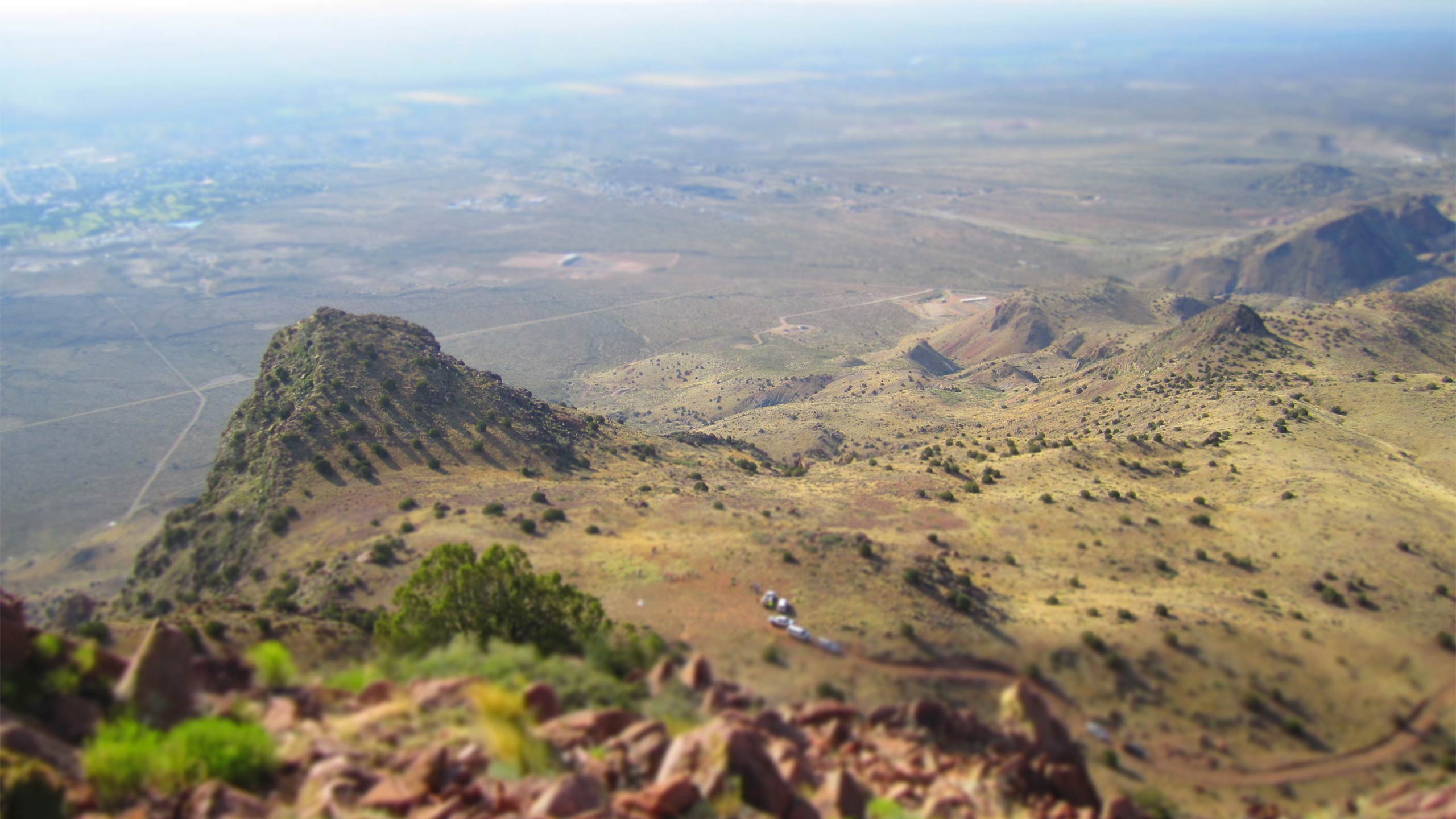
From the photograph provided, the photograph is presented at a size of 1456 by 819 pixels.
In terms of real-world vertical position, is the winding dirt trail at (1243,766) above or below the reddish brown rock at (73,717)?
below

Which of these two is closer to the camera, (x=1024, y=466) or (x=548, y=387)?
(x=1024, y=466)

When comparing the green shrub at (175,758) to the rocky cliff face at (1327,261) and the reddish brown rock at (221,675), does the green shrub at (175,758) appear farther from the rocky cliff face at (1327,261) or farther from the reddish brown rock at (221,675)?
the rocky cliff face at (1327,261)

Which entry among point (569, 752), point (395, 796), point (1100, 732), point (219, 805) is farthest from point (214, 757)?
point (1100, 732)

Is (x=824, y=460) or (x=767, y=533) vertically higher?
(x=767, y=533)

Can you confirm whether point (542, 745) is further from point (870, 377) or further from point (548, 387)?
point (548, 387)

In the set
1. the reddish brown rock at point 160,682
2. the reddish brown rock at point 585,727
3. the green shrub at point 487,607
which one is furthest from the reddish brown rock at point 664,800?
the reddish brown rock at point 160,682

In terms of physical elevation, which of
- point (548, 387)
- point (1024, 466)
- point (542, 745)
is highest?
point (542, 745)

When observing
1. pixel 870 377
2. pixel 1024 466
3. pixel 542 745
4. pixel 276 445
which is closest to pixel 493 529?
pixel 276 445

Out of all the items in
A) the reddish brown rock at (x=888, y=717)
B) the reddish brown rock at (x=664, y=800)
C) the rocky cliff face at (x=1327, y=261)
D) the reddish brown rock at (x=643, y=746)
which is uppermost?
the reddish brown rock at (x=664, y=800)
